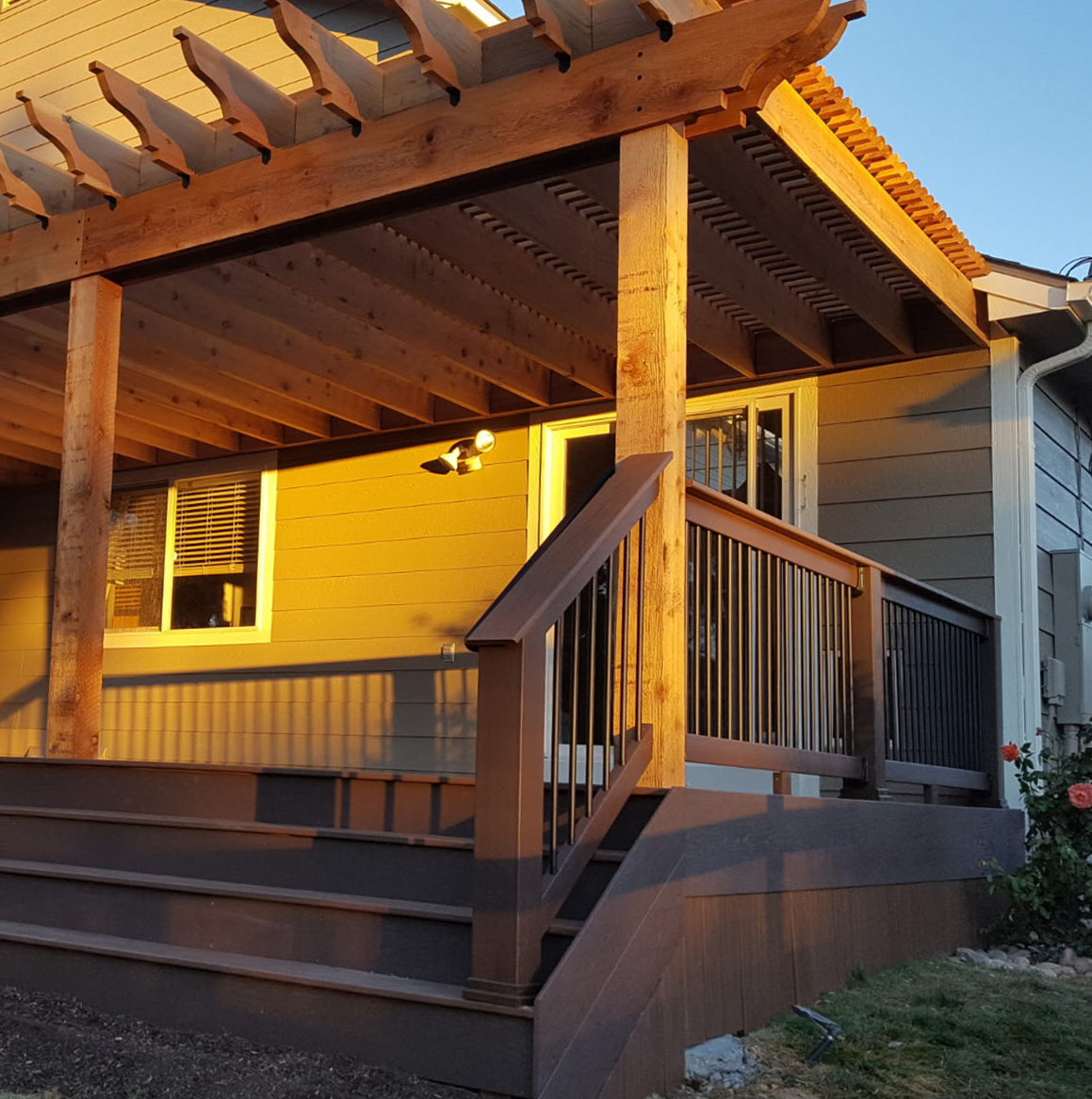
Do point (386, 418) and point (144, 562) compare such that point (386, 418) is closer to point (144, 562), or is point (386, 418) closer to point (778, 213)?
point (144, 562)

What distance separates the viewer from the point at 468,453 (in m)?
7.08

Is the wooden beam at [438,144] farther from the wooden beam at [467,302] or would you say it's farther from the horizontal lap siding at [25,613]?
the horizontal lap siding at [25,613]

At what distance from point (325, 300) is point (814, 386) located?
236 cm

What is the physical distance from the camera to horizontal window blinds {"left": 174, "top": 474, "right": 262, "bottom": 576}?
319 inches

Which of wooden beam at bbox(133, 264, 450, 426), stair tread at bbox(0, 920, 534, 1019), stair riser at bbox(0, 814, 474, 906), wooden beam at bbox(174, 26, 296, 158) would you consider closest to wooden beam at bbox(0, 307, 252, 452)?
wooden beam at bbox(133, 264, 450, 426)

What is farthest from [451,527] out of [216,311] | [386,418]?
[216,311]

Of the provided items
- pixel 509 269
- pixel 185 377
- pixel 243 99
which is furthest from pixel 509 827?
pixel 185 377

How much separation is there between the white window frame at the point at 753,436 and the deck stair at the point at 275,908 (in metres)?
3.17

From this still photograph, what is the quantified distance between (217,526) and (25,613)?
5.87ft

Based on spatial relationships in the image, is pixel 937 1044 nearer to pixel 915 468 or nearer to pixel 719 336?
pixel 915 468

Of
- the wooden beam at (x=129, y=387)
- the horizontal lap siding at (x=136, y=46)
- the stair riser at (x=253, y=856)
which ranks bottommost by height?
the stair riser at (x=253, y=856)

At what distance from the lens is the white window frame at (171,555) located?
7.89 metres

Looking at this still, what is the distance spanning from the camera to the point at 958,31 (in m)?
29.3

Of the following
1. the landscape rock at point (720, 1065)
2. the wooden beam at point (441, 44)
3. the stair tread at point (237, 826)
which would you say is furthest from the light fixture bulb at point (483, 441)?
the landscape rock at point (720, 1065)
